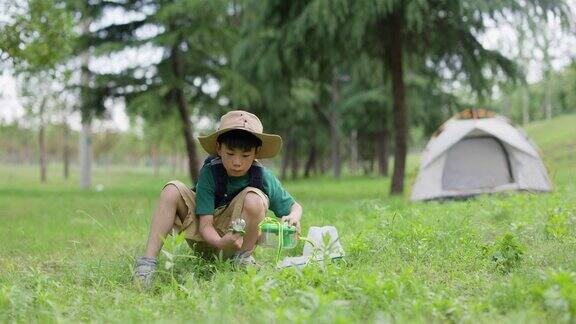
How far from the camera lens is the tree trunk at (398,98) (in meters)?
10.7

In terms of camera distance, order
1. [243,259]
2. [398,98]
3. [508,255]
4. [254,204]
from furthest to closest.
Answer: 1. [398,98]
2. [243,259]
3. [254,204]
4. [508,255]

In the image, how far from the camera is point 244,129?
3.52 m

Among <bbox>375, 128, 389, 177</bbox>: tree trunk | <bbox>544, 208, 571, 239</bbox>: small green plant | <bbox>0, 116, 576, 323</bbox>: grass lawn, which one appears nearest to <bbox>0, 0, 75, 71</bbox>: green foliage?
<bbox>0, 116, 576, 323</bbox>: grass lawn

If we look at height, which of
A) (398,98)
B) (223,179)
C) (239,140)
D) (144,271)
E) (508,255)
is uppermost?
(398,98)

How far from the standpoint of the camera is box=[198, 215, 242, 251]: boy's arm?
11.5 feet

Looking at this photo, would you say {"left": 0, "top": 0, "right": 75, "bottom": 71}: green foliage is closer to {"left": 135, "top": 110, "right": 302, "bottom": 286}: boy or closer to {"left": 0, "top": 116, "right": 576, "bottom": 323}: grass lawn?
{"left": 0, "top": 116, "right": 576, "bottom": 323}: grass lawn

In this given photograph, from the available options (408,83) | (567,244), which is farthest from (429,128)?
(567,244)

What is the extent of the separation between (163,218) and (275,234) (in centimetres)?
66

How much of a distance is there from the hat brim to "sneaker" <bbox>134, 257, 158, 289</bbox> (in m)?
0.77

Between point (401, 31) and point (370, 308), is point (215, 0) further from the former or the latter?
point (370, 308)

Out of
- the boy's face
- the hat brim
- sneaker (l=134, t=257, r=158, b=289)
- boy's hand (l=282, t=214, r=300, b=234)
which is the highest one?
the hat brim

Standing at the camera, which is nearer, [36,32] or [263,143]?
[263,143]

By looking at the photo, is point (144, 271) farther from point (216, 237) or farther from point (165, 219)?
point (216, 237)

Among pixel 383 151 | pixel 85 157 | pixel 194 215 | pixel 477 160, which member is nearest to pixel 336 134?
pixel 383 151
